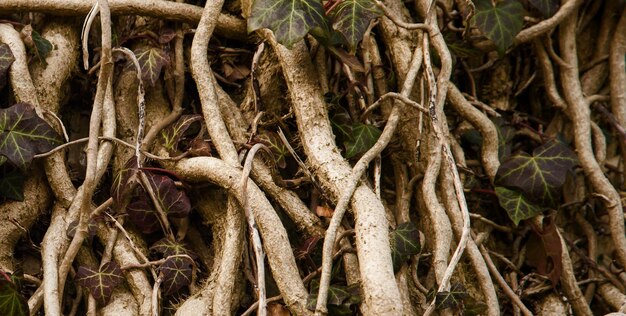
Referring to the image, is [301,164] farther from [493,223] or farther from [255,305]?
[493,223]

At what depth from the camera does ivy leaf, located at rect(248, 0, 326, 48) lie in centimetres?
141

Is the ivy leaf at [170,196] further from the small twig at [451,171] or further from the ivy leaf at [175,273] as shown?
the small twig at [451,171]

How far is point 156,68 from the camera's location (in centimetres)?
161

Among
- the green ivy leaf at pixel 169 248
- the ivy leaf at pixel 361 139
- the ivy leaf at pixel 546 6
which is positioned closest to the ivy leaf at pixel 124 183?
the green ivy leaf at pixel 169 248

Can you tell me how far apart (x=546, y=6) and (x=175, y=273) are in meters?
1.22

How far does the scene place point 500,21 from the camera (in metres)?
1.72

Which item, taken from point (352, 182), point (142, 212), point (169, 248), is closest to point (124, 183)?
point (142, 212)

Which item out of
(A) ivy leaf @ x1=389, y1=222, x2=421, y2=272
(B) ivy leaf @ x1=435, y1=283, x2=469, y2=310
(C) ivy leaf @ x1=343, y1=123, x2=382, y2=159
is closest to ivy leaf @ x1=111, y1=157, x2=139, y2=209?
(C) ivy leaf @ x1=343, y1=123, x2=382, y2=159

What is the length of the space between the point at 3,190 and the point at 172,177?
0.37 metres

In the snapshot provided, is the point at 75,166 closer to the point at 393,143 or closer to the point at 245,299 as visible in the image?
the point at 245,299

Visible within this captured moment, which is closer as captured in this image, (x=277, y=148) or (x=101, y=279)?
(x=101, y=279)

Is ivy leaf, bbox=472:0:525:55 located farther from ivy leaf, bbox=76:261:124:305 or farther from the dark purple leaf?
ivy leaf, bbox=76:261:124:305

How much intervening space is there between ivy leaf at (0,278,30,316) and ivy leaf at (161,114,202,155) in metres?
0.46

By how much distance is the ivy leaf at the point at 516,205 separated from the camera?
1.61m
